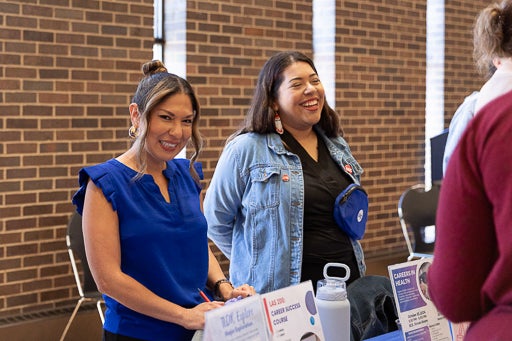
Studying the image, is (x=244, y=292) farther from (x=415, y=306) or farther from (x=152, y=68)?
(x=152, y=68)

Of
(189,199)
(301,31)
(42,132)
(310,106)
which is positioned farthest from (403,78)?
(189,199)

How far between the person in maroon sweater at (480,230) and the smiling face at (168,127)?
111 centimetres

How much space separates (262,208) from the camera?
3041mm

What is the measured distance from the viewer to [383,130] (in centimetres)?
688

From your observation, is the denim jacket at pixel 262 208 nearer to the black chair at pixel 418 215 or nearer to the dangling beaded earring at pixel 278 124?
the dangling beaded earring at pixel 278 124

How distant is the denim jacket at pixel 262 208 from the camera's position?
2.99 metres

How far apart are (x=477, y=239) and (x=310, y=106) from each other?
179 centimetres

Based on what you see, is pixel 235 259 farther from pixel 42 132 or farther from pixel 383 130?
pixel 383 130

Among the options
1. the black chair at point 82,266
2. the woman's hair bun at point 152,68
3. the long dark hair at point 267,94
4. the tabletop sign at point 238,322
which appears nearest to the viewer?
the tabletop sign at point 238,322

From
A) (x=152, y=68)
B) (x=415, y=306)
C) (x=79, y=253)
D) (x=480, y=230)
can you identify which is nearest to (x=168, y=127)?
(x=152, y=68)

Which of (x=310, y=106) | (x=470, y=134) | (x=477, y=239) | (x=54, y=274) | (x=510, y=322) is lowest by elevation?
(x=54, y=274)

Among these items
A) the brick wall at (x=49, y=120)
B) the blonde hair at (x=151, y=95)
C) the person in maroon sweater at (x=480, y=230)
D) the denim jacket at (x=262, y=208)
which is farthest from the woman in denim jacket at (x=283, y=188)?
the brick wall at (x=49, y=120)

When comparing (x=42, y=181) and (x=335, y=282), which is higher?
(x=42, y=181)

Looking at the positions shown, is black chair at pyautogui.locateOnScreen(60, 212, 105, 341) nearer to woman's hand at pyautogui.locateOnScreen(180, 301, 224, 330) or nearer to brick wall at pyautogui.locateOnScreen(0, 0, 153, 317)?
brick wall at pyautogui.locateOnScreen(0, 0, 153, 317)
